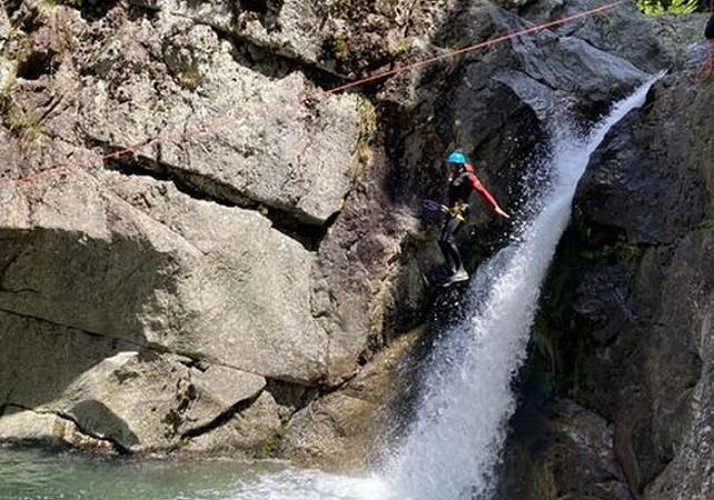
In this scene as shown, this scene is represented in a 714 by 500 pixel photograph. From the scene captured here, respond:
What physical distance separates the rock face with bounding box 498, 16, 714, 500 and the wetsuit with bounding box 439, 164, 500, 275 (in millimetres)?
1177

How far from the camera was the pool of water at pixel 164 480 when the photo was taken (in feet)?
26.5

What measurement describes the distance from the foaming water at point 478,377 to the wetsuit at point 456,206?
2.72 feet

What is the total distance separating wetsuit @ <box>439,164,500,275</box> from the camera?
9148 mm

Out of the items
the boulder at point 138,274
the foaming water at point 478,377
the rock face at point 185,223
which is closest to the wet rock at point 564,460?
the foaming water at point 478,377

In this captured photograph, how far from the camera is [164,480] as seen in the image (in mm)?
8602

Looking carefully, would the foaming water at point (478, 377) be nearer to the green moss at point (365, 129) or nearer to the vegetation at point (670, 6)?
the green moss at point (365, 129)

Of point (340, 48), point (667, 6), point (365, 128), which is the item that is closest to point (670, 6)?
point (667, 6)

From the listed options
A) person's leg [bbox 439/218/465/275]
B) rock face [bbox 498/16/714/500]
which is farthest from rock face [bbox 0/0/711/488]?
person's leg [bbox 439/218/465/275]

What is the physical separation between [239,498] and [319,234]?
3848mm

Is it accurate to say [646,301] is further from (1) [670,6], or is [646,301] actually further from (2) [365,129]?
(1) [670,6]

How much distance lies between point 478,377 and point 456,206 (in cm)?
210

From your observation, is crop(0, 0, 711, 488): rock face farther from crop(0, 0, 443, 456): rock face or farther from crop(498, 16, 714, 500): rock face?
crop(498, 16, 714, 500): rock face

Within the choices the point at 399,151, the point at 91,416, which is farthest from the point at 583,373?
the point at 91,416

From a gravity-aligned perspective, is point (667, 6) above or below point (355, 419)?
above
